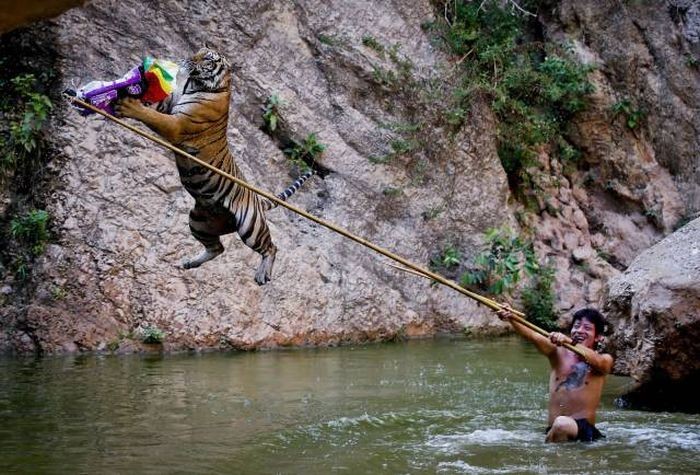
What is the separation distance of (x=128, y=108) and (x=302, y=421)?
3.03m

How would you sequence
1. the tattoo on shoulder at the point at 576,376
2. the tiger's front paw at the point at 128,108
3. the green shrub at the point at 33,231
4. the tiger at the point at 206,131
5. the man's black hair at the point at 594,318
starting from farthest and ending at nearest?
the green shrub at the point at 33,231 → the man's black hair at the point at 594,318 → the tattoo on shoulder at the point at 576,376 → the tiger at the point at 206,131 → the tiger's front paw at the point at 128,108

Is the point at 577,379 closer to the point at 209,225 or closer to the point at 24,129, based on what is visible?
the point at 209,225

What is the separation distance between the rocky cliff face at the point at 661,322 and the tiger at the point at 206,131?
3349mm

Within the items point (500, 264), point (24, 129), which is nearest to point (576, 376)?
point (500, 264)

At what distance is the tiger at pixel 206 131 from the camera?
5402mm

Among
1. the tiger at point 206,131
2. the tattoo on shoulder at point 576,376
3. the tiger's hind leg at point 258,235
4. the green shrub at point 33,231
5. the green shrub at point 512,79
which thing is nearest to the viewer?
the tiger at point 206,131

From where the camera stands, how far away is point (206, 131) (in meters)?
5.55

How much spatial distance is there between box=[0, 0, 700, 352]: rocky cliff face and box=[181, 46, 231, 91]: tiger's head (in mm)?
6548

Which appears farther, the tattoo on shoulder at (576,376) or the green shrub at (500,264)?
the green shrub at (500,264)

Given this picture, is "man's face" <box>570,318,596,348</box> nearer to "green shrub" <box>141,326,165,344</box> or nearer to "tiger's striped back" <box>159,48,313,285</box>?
"tiger's striped back" <box>159,48,313,285</box>

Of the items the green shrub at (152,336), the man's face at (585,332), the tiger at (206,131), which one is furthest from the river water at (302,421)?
the tiger at (206,131)

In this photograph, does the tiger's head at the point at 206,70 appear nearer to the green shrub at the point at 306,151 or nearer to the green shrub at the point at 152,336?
the green shrub at the point at 152,336

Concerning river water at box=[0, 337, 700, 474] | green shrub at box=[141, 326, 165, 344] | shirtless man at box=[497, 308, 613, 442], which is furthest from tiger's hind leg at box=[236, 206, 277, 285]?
green shrub at box=[141, 326, 165, 344]

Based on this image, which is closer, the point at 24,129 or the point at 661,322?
the point at 661,322
